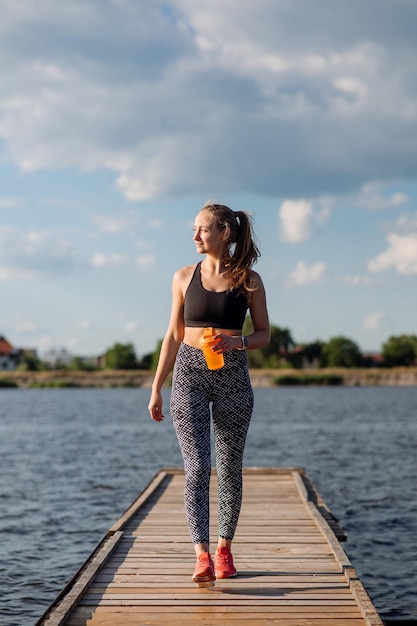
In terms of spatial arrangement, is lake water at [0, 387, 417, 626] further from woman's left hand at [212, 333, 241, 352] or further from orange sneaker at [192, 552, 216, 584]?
woman's left hand at [212, 333, 241, 352]

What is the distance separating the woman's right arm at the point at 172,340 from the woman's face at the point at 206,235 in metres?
0.24

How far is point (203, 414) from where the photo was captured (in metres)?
5.33

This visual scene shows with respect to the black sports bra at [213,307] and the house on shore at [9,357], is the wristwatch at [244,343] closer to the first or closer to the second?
the black sports bra at [213,307]

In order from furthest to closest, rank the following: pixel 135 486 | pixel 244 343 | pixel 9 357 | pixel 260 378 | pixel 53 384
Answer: pixel 9 357
pixel 53 384
pixel 260 378
pixel 135 486
pixel 244 343

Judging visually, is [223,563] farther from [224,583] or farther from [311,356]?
[311,356]

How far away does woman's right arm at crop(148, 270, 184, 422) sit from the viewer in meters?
5.30

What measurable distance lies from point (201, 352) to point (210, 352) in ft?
0.63

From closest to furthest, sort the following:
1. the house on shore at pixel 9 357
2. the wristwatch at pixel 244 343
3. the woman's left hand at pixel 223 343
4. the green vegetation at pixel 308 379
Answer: the woman's left hand at pixel 223 343 < the wristwatch at pixel 244 343 < the green vegetation at pixel 308 379 < the house on shore at pixel 9 357

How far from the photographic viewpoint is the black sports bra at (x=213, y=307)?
5203 mm

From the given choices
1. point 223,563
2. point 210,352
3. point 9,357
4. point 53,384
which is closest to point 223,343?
point 210,352

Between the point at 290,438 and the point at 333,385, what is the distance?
71958mm

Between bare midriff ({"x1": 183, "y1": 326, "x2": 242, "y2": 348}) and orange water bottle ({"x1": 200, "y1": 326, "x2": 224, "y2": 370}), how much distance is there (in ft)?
0.42

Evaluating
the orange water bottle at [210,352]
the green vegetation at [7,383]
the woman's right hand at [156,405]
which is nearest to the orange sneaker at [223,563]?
the woman's right hand at [156,405]

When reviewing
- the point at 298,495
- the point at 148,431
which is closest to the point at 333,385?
the point at 148,431
